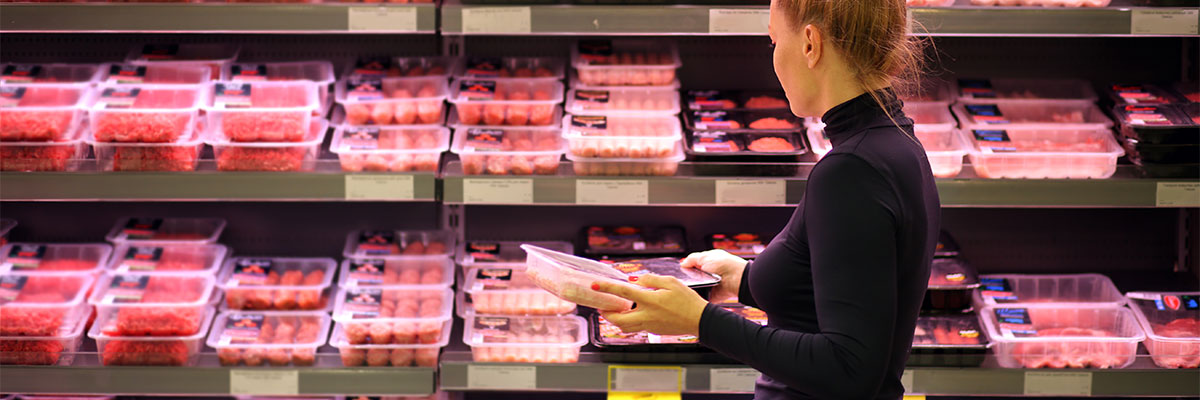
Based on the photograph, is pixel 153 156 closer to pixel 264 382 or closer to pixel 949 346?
pixel 264 382

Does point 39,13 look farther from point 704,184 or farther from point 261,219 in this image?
point 704,184

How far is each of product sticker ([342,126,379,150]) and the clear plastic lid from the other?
0.56m

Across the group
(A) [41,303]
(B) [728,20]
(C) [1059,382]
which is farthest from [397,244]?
(C) [1059,382]

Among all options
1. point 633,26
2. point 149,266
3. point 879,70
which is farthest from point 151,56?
point 879,70

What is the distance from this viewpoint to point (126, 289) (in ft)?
8.85

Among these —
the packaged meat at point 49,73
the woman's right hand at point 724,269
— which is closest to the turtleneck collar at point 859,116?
the woman's right hand at point 724,269

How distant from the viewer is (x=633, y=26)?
246 cm

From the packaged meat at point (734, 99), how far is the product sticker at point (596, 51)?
246mm

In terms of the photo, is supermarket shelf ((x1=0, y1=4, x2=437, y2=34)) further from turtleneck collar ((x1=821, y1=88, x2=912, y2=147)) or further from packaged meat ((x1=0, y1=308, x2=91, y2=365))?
turtleneck collar ((x1=821, y1=88, x2=912, y2=147))

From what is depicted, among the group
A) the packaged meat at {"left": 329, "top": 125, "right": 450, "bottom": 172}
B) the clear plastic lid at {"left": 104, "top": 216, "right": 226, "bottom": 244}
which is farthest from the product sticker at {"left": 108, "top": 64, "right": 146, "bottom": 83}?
the packaged meat at {"left": 329, "top": 125, "right": 450, "bottom": 172}

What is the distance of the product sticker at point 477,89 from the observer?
2736 millimetres

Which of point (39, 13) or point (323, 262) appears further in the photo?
point (323, 262)

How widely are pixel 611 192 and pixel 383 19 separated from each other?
0.65 meters

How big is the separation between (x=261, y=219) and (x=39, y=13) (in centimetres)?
89
